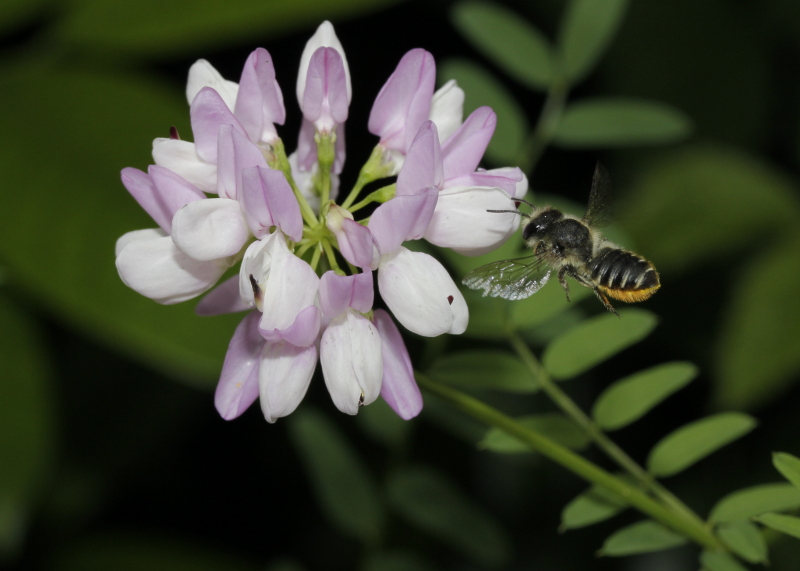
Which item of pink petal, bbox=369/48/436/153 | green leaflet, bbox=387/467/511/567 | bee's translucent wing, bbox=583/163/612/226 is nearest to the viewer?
pink petal, bbox=369/48/436/153

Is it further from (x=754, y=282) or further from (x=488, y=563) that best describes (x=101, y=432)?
(x=754, y=282)

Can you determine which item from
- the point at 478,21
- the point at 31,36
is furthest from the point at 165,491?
the point at 478,21

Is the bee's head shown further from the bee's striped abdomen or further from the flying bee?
Result: the bee's striped abdomen

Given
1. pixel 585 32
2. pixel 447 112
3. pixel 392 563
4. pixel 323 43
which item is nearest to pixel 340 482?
pixel 392 563

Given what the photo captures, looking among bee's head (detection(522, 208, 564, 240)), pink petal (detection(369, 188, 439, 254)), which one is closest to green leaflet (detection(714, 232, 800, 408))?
bee's head (detection(522, 208, 564, 240))

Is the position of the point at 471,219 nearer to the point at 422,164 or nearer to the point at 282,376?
the point at 422,164

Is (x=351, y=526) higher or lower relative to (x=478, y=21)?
lower

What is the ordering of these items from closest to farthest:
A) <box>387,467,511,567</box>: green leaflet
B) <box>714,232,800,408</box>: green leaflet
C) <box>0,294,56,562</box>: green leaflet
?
<box>387,467,511,567</box>: green leaflet < <box>0,294,56,562</box>: green leaflet < <box>714,232,800,408</box>: green leaflet
